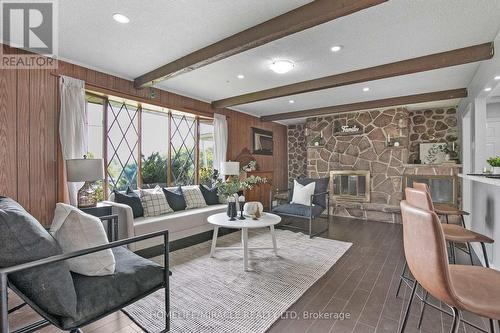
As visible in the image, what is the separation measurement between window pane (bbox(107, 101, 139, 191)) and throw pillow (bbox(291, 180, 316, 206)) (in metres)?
2.83

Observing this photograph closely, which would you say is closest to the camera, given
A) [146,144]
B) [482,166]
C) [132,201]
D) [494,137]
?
[482,166]

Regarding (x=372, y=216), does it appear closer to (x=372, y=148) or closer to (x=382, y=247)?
(x=372, y=148)

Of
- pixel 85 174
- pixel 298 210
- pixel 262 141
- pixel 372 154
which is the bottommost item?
pixel 298 210

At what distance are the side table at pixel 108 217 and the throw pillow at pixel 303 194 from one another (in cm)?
300

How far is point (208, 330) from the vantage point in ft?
5.53

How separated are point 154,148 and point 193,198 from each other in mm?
1151

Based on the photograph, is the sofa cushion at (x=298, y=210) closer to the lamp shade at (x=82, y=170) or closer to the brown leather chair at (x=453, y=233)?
the brown leather chair at (x=453, y=233)

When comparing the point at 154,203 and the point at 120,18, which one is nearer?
the point at 120,18

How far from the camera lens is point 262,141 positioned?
6316mm

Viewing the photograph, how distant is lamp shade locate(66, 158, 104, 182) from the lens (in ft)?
8.68

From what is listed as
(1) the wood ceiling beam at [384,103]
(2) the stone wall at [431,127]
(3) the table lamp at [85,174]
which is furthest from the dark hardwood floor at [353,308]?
(2) the stone wall at [431,127]

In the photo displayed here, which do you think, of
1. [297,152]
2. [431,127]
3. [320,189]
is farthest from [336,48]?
[297,152]

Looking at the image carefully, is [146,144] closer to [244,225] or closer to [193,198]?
[193,198]

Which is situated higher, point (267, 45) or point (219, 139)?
point (267, 45)
